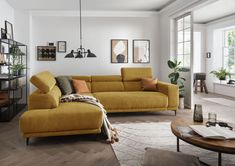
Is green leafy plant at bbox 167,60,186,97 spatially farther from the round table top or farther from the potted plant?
the round table top

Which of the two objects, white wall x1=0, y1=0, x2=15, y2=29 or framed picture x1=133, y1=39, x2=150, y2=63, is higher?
white wall x1=0, y1=0, x2=15, y2=29

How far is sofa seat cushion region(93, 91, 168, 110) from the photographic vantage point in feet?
16.0

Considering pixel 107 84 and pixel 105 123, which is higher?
pixel 107 84

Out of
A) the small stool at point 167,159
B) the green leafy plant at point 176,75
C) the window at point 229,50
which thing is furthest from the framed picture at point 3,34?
the window at point 229,50

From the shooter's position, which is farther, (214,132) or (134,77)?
(134,77)

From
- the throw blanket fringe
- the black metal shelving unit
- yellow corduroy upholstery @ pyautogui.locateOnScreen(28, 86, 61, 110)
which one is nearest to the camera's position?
the throw blanket fringe

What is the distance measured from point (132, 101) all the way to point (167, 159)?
9.31 feet

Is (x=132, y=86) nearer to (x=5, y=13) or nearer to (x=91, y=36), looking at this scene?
(x=91, y=36)

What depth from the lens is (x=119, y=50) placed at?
6906mm

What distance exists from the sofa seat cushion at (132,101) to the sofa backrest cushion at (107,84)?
796 millimetres

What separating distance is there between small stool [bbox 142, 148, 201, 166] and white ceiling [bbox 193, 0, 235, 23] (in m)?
4.98

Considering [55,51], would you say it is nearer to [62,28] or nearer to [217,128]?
[62,28]

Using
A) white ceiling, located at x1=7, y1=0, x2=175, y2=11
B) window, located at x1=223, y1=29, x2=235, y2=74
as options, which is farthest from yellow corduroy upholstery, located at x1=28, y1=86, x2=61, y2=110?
window, located at x1=223, y1=29, x2=235, y2=74

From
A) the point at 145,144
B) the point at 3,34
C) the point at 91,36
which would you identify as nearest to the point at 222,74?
the point at 91,36
